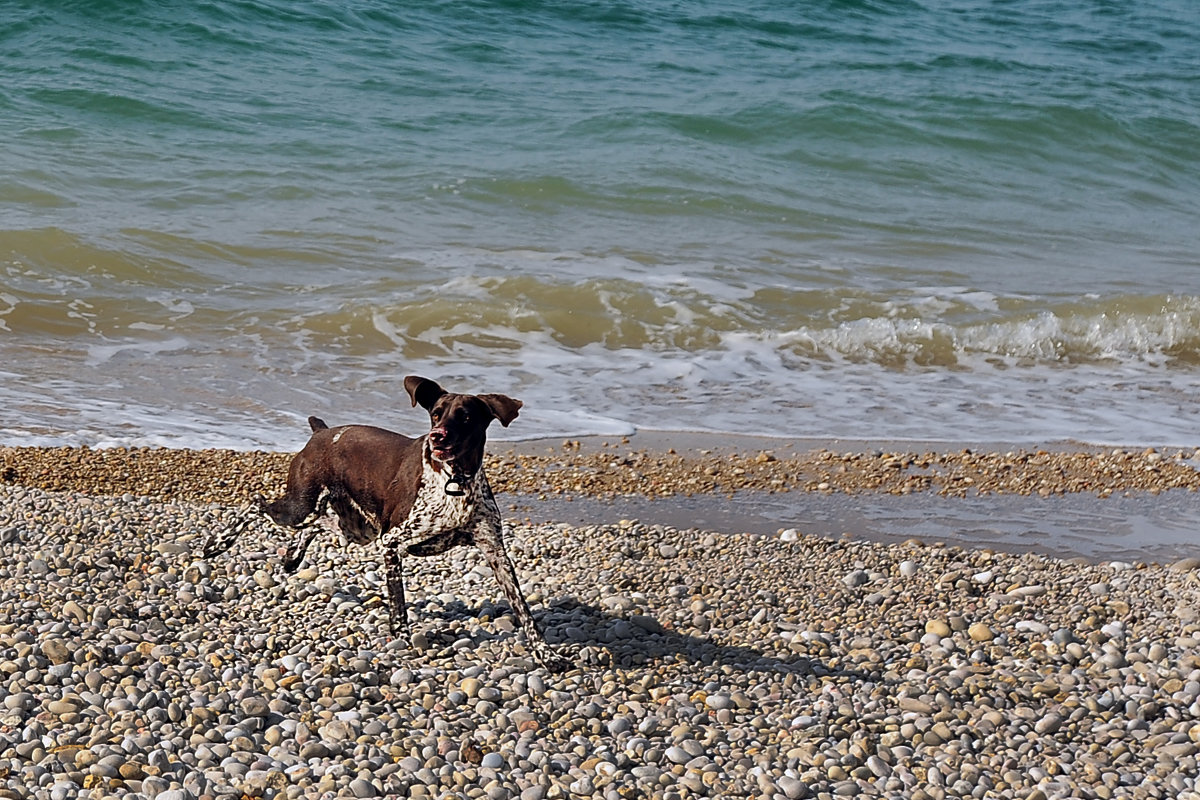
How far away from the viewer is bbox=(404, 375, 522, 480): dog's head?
12.5 feet

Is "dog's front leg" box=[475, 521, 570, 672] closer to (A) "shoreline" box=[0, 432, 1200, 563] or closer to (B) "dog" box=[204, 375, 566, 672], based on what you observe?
(B) "dog" box=[204, 375, 566, 672]

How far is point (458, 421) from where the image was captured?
382cm

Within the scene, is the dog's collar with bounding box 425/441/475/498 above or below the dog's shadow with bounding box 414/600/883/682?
above

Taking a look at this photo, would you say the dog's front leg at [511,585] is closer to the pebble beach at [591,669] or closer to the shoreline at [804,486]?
the pebble beach at [591,669]

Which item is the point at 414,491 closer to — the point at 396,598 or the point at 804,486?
the point at 396,598

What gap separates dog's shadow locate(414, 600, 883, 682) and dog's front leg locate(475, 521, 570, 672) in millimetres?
139

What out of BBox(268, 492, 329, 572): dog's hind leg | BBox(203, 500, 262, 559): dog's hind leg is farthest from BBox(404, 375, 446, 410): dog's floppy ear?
BBox(203, 500, 262, 559): dog's hind leg

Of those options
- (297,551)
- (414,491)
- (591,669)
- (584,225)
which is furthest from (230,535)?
(584,225)

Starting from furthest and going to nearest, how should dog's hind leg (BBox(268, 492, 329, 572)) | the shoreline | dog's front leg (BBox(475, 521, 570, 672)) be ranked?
the shoreline
dog's hind leg (BBox(268, 492, 329, 572))
dog's front leg (BBox(475, 521, 570, 672))

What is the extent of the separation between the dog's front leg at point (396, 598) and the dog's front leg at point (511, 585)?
0.31m

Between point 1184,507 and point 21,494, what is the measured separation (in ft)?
19.1

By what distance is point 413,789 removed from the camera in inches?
136

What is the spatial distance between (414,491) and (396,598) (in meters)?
0.47

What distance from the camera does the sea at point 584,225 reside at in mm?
8508
